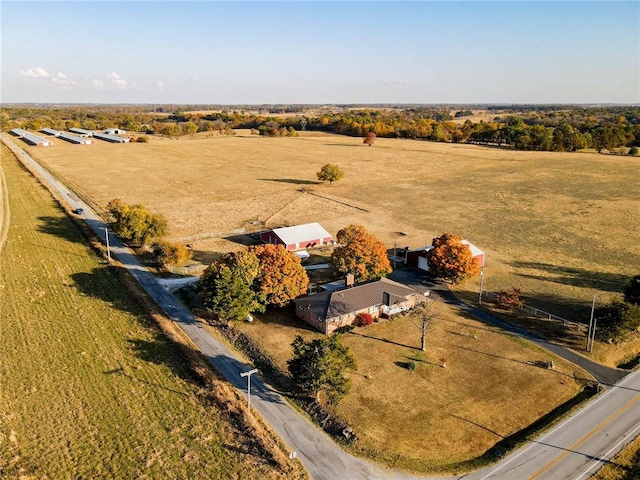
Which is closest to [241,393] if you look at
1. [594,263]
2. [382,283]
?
[382,283]

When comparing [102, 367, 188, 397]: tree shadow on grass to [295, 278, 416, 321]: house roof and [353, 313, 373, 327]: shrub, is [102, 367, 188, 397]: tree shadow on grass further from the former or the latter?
[353, 313, 373, 327]: shrub

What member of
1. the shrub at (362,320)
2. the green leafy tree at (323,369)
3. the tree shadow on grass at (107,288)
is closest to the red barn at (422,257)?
the shrub at (362,320)

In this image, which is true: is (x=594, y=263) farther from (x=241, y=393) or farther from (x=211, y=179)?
(x=211, y=179)

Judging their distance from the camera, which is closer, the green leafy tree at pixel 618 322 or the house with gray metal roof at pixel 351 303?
the green leafy tree at pixel 618 322

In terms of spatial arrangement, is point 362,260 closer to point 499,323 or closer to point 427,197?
point 499,323

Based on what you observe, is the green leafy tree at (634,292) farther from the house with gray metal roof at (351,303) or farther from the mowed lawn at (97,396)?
the mowed lawn at (97,396)

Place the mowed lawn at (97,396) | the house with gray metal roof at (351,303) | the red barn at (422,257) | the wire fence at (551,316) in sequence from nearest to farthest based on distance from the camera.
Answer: the mowed lawn at (97,396), the house with gray metal roof at (351,303), the wire fence at (551,316), the red barn at (422,257)
